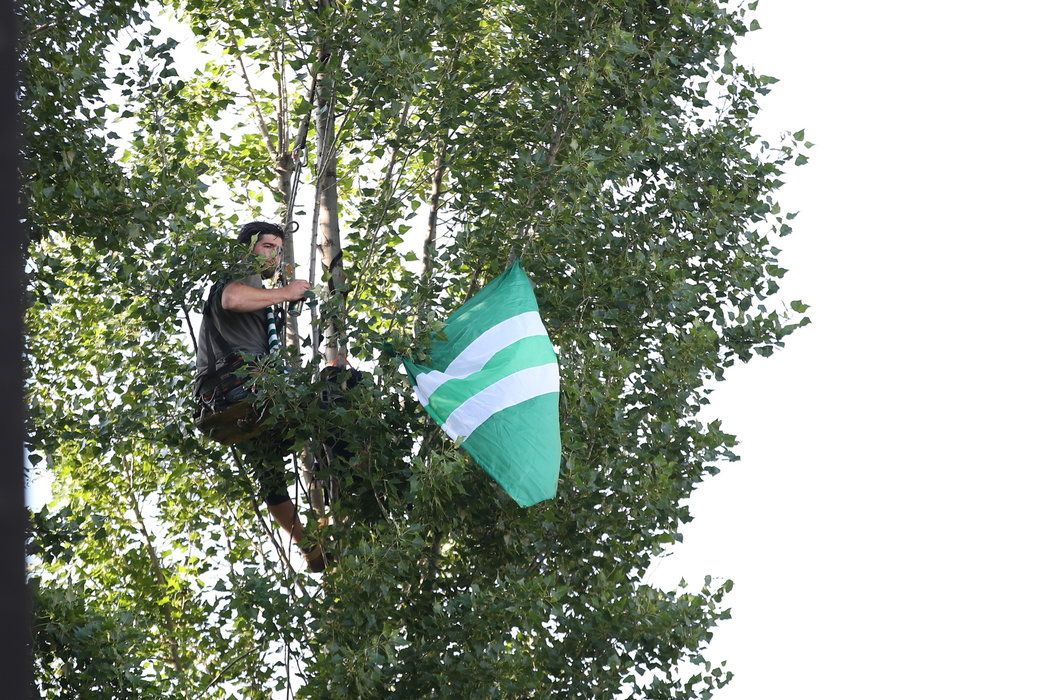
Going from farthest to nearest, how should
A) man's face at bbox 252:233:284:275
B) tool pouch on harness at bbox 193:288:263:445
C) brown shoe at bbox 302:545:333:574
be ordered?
brown shoe at bbox 302:545:333:574 < man's face at bbox 252:233:284:275 < tool pouch on harness at bbox 193:288:263:445

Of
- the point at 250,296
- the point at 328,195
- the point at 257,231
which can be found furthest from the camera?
the point at 328,195

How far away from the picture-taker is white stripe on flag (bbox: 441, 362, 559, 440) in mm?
7863

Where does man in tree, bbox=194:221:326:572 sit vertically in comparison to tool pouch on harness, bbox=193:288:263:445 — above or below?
above

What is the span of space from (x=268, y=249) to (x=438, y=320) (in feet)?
3.51

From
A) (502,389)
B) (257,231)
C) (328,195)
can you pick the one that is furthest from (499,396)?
(328,195)

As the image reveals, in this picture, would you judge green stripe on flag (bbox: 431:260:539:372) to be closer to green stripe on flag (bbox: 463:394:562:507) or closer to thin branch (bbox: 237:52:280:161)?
green stripe on flag (bbox: 463:394:562:507)

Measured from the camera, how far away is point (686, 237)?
30.9 ft

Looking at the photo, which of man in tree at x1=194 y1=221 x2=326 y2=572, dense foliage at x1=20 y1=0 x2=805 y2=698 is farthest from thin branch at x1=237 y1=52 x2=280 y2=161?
man in tree at x1=194 y1=221 x2=326 y2=572

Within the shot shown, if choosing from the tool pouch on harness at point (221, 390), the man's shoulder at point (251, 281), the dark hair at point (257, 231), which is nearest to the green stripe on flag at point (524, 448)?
the tool pouch on harness at point (221, 390)

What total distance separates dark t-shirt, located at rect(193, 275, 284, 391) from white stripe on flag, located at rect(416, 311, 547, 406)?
0.98m

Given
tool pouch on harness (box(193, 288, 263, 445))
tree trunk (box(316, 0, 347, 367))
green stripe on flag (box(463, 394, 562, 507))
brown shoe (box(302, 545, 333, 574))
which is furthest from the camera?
tree trunk (box(316, 0, 347, 367))

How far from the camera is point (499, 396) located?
797 cm

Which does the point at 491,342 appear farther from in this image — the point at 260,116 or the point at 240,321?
the point at 260,116

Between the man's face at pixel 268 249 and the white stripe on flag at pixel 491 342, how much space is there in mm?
1060
